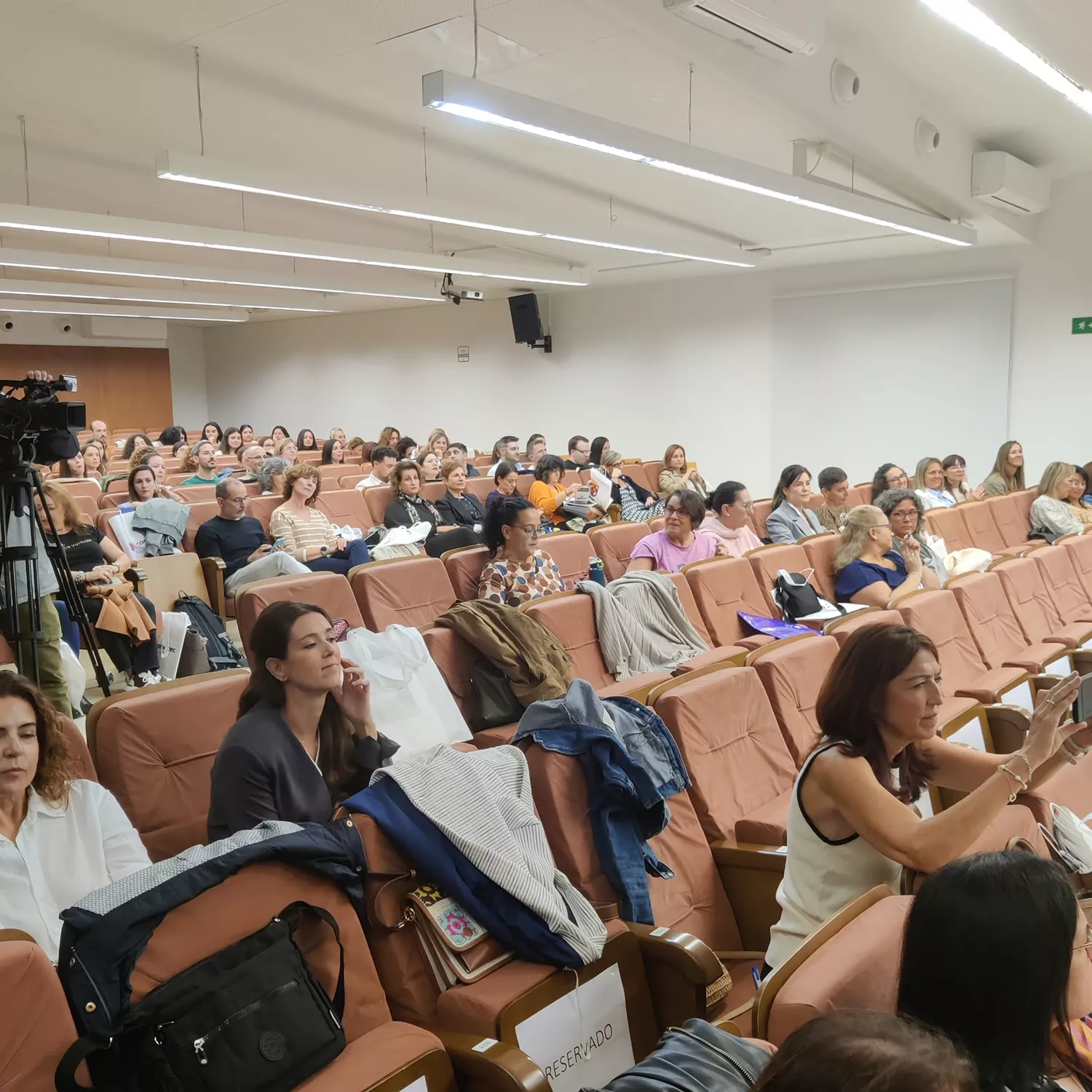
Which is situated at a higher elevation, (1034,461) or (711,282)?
(711,282)

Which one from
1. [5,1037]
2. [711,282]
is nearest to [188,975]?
[5,1037]

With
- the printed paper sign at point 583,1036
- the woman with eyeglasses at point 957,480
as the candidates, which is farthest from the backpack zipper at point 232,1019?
the woman with eyeglasses at point 957,480

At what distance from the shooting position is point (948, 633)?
407 cm

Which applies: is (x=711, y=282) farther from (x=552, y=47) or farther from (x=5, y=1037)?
(x=5, y=1037)

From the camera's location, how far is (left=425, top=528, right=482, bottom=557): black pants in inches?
205

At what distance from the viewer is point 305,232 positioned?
448 inches

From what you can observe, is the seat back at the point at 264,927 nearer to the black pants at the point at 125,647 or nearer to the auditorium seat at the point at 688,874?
the auditorium seat at the point at 688,874

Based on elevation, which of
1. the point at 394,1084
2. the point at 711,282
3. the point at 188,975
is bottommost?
the point at 394,1084

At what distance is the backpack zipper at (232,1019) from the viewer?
1449mm

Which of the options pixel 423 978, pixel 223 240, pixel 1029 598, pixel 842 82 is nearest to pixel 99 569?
pixel 423 978

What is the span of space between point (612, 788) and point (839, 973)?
0.86 m

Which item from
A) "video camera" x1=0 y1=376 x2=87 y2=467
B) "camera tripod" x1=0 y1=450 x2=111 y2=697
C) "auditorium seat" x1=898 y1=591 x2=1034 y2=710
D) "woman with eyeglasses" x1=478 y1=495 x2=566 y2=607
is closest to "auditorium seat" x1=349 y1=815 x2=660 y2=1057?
"camera tripod" x1=0 y1=450 x2=111 y2=697

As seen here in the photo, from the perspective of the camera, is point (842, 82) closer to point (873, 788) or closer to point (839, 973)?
point (873, 788)

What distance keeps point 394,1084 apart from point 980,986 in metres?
0.90
